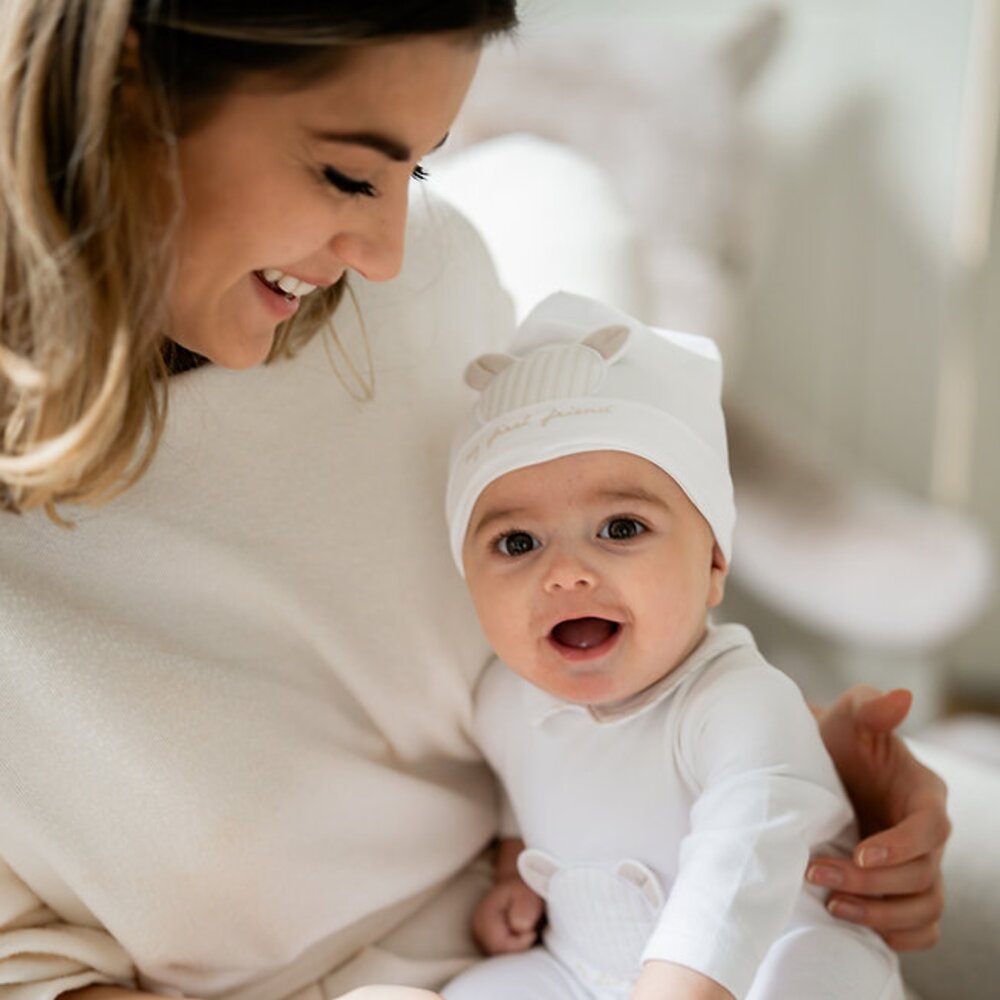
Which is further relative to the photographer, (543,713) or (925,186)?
(925,186)

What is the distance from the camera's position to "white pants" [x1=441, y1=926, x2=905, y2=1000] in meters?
1.00

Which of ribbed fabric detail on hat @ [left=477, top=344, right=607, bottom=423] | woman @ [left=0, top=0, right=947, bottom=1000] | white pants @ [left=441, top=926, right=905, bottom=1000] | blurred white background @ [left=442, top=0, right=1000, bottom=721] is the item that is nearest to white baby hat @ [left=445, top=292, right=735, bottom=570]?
ribbed fabric detail on hat @ [left=477, top=344, right=607, bottom=423]

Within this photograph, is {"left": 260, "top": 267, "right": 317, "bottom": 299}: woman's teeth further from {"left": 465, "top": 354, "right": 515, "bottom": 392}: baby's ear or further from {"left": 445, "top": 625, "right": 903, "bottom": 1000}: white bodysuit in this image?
{"left": 445, "top": 625, "right": 903, "bottom": 1000}: white bodysuit

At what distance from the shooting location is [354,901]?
1073 mm

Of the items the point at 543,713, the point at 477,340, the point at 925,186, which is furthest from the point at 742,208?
the point at 543,713

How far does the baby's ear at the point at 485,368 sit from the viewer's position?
1095mm

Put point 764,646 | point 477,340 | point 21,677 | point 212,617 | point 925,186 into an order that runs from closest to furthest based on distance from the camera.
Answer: point 21,677
point 212,617
point 477,340
point 925,186
point 764,646

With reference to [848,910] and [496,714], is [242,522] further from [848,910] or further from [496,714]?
[848,910]

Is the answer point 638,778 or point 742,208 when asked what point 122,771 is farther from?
point 742,208

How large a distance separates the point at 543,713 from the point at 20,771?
1.34 ft

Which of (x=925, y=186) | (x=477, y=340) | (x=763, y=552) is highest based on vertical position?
(x=925, y=186)

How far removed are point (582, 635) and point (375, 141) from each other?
16.5 inches

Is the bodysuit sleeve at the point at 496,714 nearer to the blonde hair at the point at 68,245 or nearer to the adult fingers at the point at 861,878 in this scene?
the adult fingers at the point at 861,878

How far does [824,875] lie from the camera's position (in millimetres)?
1049
